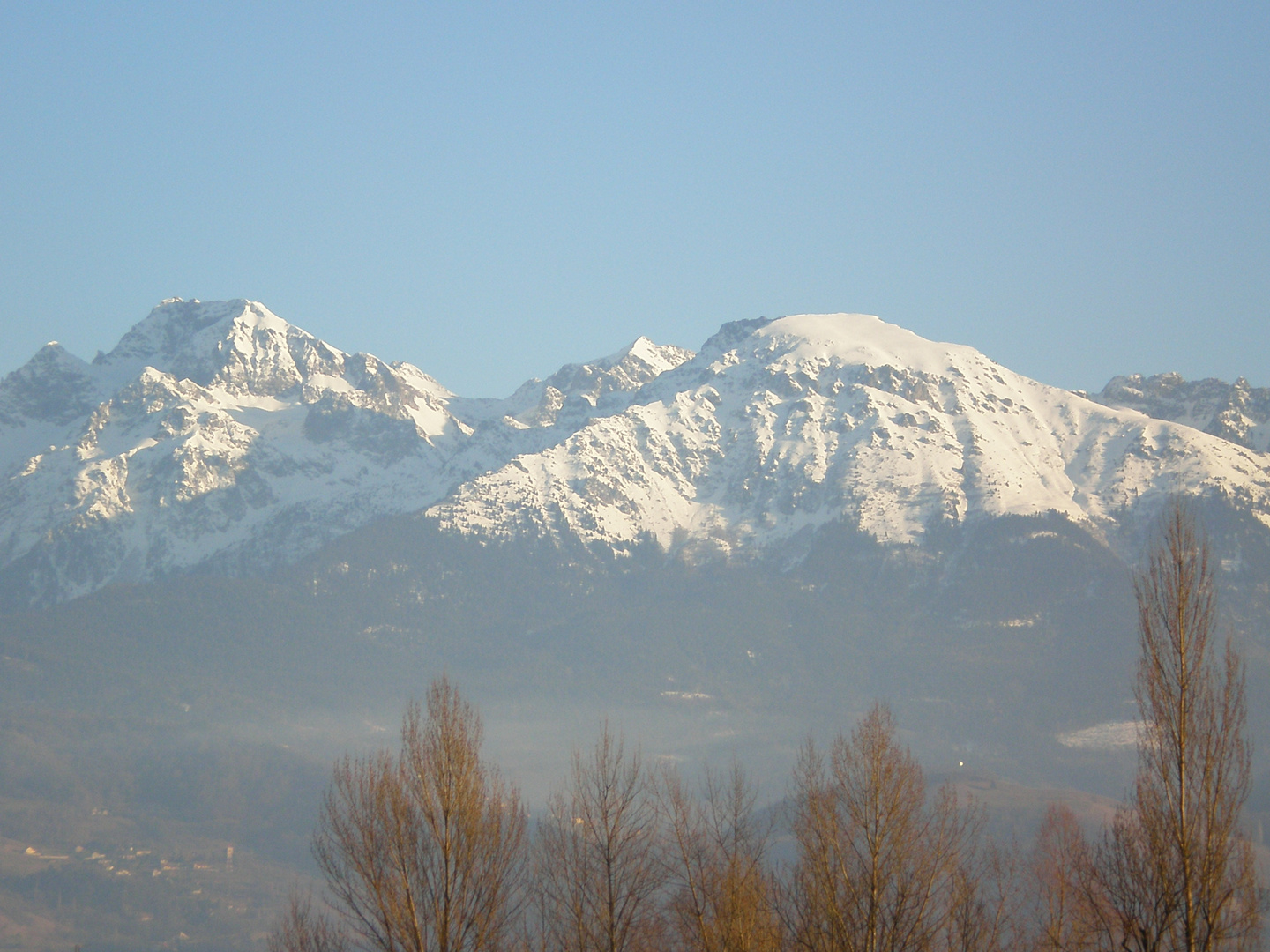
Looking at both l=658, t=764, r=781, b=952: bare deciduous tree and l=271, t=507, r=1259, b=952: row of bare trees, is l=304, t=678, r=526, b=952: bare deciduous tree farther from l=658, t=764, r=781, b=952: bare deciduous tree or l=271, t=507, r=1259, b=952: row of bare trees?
l=658, t=764, r=781, b=952: bare deciduous tree

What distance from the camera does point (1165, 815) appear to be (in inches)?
2051

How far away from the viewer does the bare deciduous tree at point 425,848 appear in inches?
2130

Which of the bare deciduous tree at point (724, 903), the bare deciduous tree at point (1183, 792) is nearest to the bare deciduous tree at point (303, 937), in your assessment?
the bare deciduous tree at point (724, 903)

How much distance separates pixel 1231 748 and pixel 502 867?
1189 inches

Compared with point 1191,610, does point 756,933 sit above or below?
below

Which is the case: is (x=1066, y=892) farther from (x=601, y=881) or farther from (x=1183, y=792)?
(x=601, y=881)

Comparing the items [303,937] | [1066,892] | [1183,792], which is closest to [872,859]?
[1066,892]

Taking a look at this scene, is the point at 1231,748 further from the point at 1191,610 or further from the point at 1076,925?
the point at 1076,925

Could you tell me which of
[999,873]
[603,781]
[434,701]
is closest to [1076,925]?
[999,873]

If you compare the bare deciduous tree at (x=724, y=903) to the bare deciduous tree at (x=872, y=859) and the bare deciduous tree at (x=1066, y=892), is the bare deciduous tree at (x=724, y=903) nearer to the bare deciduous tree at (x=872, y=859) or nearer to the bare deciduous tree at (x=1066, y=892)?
the bare deciduous tree at (x=872, y=859)

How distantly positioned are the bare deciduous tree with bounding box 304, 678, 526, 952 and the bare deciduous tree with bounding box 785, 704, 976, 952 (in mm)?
14454

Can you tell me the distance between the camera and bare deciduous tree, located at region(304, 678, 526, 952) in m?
54.1

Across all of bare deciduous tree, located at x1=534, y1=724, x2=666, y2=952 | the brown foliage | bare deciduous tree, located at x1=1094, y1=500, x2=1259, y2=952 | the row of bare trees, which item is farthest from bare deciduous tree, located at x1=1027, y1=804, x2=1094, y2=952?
bare deciduous tree, located at x1=534, y1=724, x2=666, y2=952

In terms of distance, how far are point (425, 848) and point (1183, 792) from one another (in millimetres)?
30670
